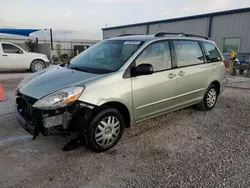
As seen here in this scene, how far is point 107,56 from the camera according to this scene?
3.58 metres

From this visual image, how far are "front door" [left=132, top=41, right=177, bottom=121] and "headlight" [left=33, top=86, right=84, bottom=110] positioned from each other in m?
0.93

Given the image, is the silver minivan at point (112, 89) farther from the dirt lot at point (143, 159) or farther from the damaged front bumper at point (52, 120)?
the dirt lot at point (143, 159)

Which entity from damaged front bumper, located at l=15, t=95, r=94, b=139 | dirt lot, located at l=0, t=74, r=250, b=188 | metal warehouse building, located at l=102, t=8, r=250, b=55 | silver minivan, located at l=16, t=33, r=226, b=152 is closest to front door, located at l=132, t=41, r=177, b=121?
silver minivan, located at l=16, t=33, r=226, b=152

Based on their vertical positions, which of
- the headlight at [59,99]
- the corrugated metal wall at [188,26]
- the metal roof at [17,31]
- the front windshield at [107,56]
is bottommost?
the headlight at [59,99]

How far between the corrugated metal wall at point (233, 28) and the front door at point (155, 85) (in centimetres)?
1342

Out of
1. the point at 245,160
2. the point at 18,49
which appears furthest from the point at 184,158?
the point at 18,49

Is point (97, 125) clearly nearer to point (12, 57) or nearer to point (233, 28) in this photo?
point (12, 57)

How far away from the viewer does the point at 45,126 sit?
8.59 feet

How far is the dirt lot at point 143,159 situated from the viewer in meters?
2.43

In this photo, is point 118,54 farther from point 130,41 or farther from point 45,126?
point 45,126

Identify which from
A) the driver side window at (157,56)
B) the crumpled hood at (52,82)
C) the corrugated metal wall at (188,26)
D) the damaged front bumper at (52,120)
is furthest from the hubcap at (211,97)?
the corrugated metal wall at (188,26)

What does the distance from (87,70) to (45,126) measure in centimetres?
109

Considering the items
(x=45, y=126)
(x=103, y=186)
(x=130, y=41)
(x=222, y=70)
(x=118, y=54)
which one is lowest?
(x=103, y=186)

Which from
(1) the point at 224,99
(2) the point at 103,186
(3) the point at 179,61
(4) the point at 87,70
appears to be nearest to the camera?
(2) the point at 103,186
